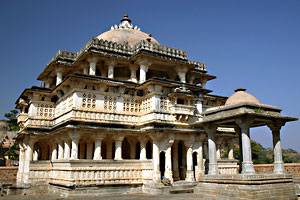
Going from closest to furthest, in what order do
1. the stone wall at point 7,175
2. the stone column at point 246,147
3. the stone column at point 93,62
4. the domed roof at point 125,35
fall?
the stone column at point 246,147 → the stone column at point 93,62 → the stone wall at point 7,175 → the domed roof at point 125,35

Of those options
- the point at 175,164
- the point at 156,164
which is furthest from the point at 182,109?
the point at 175,164

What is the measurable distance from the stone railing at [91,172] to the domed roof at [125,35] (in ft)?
43.2

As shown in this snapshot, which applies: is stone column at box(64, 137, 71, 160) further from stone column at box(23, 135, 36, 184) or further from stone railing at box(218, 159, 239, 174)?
stone railing at box(218, 159, 239, 174)

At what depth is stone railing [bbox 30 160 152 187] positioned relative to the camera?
1964 cm

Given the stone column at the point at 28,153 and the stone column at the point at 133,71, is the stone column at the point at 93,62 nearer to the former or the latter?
the stone column at the point at 133,71

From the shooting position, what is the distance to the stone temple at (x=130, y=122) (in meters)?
17.1

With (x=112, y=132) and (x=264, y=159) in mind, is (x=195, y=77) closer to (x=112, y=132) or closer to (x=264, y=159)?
(x=112, y=132)

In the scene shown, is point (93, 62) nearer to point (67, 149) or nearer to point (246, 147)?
point (67, 149)

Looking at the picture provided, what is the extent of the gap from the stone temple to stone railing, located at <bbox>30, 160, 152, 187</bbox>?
0.07 metres

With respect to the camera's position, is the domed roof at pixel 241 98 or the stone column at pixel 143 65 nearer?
the domed roof at pixel 241 98

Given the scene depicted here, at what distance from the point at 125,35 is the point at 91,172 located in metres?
15.8

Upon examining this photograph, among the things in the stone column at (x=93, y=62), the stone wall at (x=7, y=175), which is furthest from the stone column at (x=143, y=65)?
the stone wall at (x=7, y=175)

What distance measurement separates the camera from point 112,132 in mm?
22625

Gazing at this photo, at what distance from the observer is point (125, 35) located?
30.3 m
